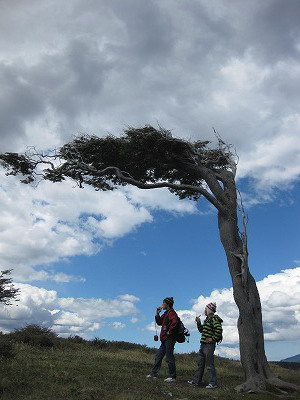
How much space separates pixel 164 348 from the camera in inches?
517

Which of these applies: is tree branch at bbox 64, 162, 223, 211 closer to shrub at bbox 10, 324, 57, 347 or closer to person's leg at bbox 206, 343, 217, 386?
person's leg at bbox 206, 343, 217, 386

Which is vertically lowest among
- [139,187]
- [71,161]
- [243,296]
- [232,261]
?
[243,296]

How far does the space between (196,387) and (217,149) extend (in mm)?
10696

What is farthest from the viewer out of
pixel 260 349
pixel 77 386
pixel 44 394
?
pixel 260 349

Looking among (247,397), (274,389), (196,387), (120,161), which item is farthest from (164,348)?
(120,161)

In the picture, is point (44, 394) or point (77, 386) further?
point (77, 386)

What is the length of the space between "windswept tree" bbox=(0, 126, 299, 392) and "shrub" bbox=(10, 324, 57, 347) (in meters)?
7.52

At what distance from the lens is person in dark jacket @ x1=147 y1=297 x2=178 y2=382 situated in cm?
1286

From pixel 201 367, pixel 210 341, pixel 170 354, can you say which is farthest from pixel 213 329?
pixel 170 354

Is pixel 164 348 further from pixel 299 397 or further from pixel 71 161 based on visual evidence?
pixel 71 161

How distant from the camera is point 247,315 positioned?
1477 cm

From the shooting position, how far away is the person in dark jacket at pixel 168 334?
42.2ft

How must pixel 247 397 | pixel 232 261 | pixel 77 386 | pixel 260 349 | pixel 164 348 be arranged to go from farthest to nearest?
pixel 232 261
pixel 260 349
pixel 164 348
pixel 247 397
pixel 77 386

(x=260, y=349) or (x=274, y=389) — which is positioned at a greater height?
(x=260, y=349)
